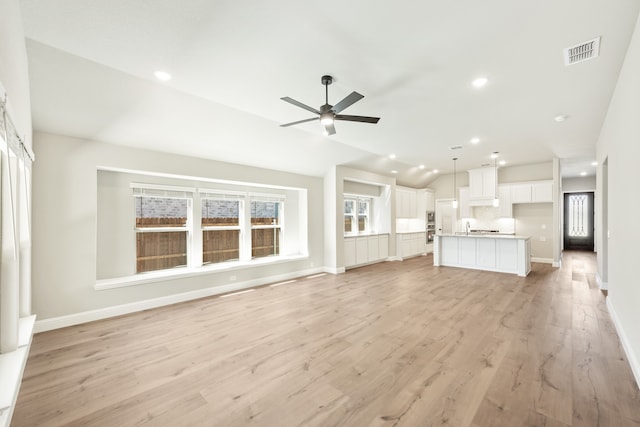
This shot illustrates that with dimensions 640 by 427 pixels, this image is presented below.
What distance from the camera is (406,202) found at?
9297 millimetres

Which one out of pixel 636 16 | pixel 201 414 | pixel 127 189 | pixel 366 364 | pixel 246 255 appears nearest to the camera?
pixel 201 414

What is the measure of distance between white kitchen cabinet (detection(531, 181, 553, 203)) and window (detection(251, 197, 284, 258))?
7342 mm

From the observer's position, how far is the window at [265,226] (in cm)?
596

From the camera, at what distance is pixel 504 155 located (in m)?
6.75

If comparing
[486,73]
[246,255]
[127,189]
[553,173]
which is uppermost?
[486,73]

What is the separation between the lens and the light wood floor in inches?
73.7

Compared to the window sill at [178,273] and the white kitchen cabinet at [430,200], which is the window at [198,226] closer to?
the window sill at [178,273]

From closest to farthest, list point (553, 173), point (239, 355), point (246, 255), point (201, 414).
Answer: point (201, 414) < point (239, 355) < point (246, 255) < point (553, 173)

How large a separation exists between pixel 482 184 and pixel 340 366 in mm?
7767

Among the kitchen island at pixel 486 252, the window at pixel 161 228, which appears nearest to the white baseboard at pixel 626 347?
the kitchen island at pixel 486 252

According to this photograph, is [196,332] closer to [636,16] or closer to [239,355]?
[239,355]

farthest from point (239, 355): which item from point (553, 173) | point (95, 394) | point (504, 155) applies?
point (553, 173)

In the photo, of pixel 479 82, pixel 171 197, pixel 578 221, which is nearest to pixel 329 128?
pixel 479 82

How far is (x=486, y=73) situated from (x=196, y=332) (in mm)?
4561
